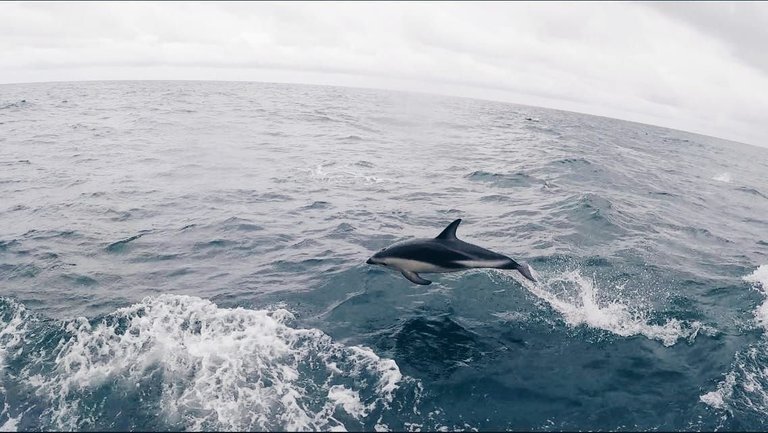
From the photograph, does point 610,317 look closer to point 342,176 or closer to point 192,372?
point 192,372

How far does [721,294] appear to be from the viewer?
1482 cm

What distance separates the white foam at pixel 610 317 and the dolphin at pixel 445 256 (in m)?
2.00

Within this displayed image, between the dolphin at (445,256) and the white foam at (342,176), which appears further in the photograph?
the white foam at (342,176)

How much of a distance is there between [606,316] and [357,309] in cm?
710

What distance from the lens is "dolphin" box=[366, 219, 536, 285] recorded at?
11.8 metres

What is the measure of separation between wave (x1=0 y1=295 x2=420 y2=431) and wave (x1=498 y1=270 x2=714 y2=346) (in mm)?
5705

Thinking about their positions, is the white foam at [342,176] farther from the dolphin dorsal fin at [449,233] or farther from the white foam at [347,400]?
the white foam at [347,400]

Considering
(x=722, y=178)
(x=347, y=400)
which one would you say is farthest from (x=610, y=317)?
(x=722, y=178)

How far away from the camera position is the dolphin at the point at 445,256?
1175cm

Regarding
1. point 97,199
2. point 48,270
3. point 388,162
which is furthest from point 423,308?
point 388,162

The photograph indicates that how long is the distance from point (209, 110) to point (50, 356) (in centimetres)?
6076

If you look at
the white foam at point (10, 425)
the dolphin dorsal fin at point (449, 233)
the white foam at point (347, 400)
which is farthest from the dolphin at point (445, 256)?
the white foam at point (10, 425)

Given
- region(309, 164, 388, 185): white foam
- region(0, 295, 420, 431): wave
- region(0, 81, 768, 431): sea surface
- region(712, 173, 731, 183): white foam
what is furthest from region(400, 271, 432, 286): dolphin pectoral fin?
region(712, 173, 731, 183): white foam

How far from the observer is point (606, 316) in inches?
496
